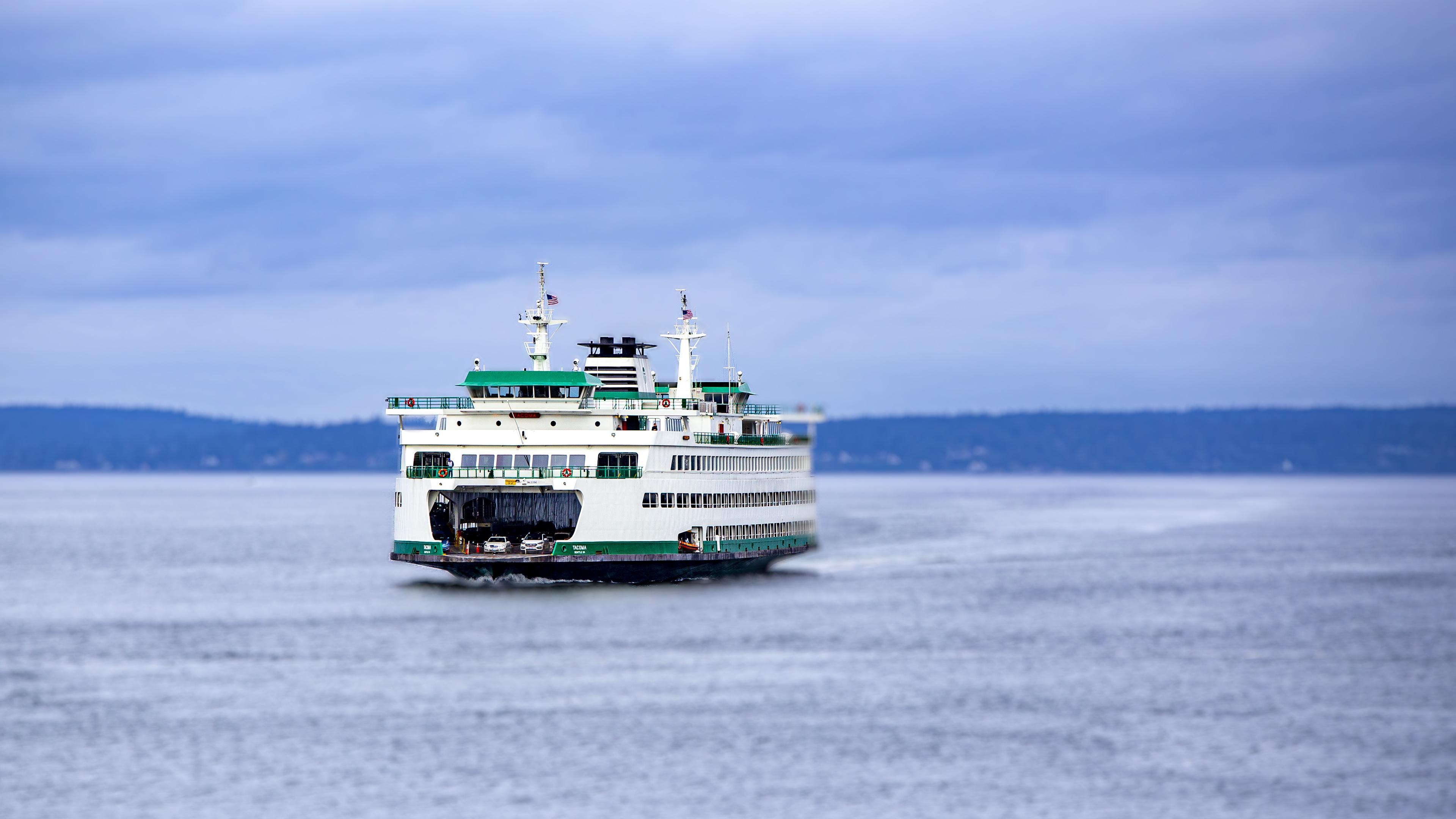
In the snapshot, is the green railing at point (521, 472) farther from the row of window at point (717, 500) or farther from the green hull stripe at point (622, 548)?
the green hull stripe at point (622, 548)

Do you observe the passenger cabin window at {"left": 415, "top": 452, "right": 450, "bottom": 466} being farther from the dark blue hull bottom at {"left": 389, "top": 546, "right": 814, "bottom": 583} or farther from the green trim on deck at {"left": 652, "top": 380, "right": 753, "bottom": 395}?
the green trim on deck at {"left": 652, "top": 380, "right": 753, "bottom": 395}

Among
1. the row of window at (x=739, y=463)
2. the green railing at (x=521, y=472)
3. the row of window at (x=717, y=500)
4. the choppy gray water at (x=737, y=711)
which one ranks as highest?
the row of window at (x=739, y=463)

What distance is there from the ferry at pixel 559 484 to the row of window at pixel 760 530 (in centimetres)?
15

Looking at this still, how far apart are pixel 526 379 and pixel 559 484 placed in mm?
4313

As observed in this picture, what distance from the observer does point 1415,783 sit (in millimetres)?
44406

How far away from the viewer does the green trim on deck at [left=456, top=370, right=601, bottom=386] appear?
67688mm

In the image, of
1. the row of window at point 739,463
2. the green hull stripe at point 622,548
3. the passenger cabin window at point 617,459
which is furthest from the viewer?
the row of window at point 739,463

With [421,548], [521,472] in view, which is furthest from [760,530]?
[421,548]

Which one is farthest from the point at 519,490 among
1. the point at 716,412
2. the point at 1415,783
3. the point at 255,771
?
the point at 1415,783

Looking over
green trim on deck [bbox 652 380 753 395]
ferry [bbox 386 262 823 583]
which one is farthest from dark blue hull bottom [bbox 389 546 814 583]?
green trim on deck [bbox 652 380 753 395]

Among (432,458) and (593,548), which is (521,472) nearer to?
(432,458)

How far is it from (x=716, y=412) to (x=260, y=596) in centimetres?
2003

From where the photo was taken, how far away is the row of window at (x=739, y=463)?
70.1 m

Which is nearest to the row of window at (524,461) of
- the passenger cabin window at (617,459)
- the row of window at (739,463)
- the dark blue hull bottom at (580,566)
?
the passenger cabin window at (617,459)
